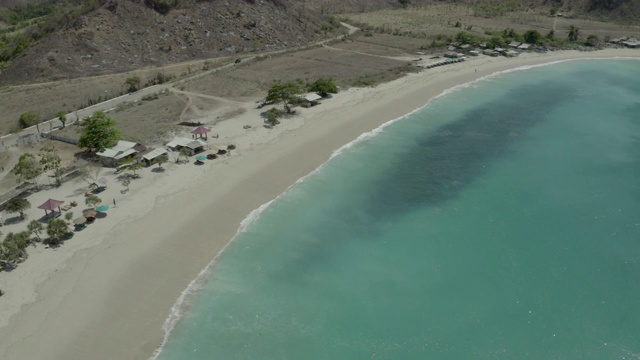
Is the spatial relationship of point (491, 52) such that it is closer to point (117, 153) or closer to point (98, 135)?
point (117, 153)

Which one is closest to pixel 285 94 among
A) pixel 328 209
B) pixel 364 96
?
pixel 364 96

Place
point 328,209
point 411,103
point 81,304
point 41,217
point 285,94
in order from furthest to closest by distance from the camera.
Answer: point 411,103 → point 285,94 → point 328,209 → point 41,217 → point 81,304

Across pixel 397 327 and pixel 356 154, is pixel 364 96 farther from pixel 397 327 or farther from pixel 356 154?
pixel 397 327

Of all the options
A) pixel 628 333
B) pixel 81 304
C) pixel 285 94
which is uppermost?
pixel 285 94

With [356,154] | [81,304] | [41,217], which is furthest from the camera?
[356,154]

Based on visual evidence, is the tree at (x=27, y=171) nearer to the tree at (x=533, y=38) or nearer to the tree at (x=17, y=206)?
the tree at (x=17, y=206)

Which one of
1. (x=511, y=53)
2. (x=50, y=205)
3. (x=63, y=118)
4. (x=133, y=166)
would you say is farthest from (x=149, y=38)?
(x=511, y=53)
